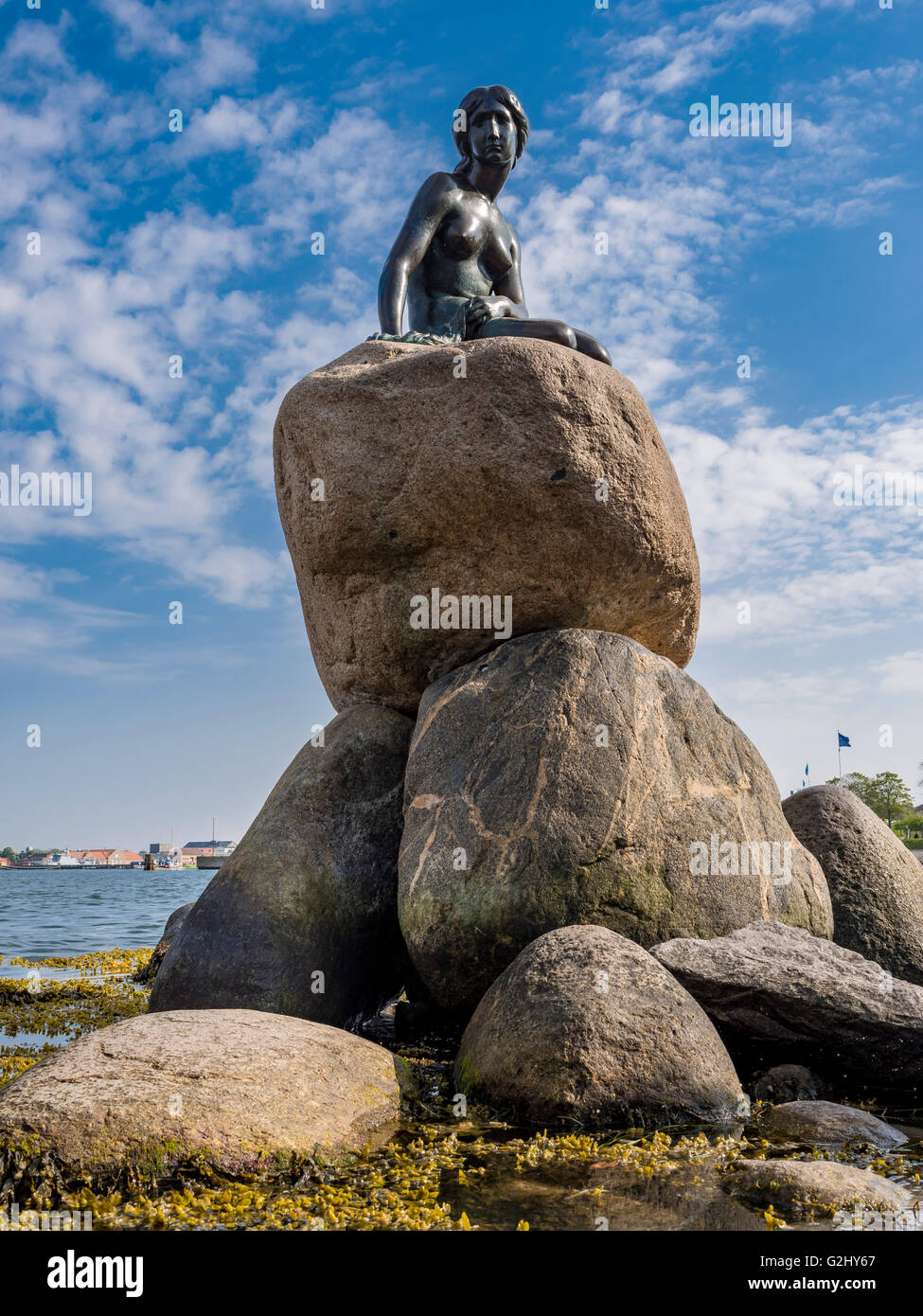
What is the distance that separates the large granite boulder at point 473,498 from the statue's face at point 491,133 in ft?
7.39

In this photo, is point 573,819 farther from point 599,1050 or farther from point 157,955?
point 157,955

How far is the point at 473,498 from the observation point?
664 centimetres

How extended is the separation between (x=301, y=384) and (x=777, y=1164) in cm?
564

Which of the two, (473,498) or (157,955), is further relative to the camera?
(157,955)

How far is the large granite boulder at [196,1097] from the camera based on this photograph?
3770 mm

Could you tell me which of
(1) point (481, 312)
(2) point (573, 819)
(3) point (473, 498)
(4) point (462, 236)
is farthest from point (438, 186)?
(2) point (573, 819)

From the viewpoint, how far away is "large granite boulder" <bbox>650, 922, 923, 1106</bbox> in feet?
16.9

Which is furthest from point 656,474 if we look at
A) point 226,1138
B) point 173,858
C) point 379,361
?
point 173,858

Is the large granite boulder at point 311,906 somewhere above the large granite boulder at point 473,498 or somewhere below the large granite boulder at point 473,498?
below

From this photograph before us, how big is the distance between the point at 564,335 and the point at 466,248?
1575 mm

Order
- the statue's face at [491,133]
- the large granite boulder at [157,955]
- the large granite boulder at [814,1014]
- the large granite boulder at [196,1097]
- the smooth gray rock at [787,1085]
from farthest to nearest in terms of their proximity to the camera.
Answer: the large granite boulder at [157,955]
the statue's face at [491,133]
the large granite boulder at [814,1014]
the smooth gray rock at [787,1085]
the large granite boulder at [196,1097]

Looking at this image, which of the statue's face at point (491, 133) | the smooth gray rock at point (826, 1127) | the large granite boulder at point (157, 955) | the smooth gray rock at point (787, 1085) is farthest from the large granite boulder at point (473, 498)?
the large granite boulder at point (157, 955)

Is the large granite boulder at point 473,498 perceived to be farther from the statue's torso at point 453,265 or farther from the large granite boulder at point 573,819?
the statue's torso at point 453,265

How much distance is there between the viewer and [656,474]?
23.3 feet
